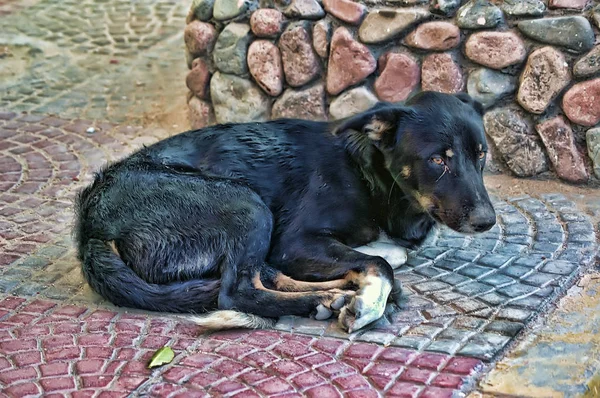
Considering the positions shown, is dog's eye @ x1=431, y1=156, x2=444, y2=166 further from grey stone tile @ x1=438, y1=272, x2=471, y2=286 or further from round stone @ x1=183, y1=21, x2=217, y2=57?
round stone @ x1=183, y1=21, x2=217, y2=57

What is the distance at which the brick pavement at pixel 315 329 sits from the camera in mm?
3570

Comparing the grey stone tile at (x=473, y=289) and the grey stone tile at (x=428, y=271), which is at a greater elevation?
the grey stone tile at (x=473, y=289)

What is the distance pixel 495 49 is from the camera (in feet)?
18.5

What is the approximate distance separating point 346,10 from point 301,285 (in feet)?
8.16

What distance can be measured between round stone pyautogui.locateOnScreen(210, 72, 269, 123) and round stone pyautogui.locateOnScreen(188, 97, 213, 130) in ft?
0.59

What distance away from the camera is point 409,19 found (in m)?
5.82

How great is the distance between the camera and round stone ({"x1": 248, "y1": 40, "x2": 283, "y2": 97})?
20.9ft

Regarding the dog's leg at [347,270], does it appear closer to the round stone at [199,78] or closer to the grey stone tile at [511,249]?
the grey stone tile at [511,249]

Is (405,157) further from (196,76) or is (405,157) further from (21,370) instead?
(196,76)

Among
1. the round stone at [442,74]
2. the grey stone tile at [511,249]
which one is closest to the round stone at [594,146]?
the round stone at [442,74]

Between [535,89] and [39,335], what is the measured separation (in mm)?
3558

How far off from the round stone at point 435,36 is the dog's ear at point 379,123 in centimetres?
144

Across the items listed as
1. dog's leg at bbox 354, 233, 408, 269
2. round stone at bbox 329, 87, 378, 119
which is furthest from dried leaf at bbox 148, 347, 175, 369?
round stone at bbox 329, 87, 378, 119

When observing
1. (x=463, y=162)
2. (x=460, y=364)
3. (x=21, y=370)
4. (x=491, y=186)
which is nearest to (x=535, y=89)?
(x=491, y=186)
